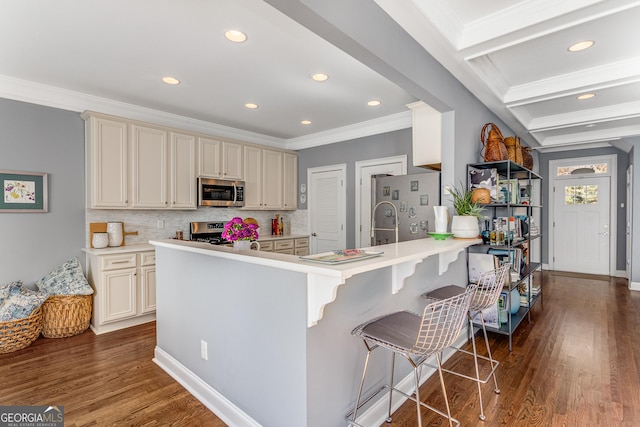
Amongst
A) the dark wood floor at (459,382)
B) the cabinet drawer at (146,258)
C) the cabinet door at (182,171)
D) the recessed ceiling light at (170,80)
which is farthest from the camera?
the cabinet door at (182,171)

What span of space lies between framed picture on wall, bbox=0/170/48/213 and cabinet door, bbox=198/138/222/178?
1.67 metres

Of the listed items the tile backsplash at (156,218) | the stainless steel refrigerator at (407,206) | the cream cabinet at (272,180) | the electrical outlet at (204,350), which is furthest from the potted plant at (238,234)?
the cream cabinet at (272,180)

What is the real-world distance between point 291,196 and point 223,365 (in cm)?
390

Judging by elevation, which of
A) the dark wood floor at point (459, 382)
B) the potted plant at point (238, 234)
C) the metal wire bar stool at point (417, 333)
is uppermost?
the potted plant at point (238, 234)

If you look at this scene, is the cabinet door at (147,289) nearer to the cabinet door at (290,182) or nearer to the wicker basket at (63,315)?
the wicker basket at (63,315)

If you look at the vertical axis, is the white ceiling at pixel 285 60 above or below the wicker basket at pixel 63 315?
above

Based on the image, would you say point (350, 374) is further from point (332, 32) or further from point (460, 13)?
point (460, 13)

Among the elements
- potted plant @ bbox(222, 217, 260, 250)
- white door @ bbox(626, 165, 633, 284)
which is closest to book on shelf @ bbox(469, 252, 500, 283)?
potted plant @ bbox(222, 217, 260, 250)

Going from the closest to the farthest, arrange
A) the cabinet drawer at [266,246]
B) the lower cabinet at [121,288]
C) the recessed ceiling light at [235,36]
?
the recessed ceiling light at [235,36] < the lower cabinet at [121,288] < the cabinet drawer at [266,246]

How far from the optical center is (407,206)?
348 centimetres

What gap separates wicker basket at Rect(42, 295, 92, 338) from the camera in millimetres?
3234

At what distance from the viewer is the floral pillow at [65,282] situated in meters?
3.32

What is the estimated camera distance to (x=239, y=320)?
192 cm

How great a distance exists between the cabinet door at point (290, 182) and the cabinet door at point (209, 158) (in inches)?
49.6
